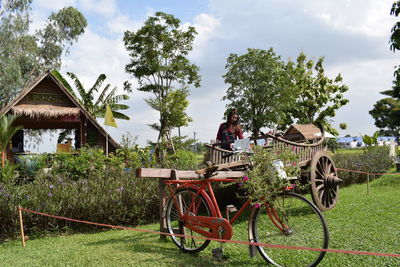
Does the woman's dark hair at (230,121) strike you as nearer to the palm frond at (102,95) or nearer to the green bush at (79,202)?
the green bush at (79,202)

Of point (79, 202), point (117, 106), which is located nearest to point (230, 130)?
point (79, 202)

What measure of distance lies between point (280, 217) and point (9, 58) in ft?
90.7

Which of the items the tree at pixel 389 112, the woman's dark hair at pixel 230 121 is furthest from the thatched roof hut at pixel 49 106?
the tree at pixel 389 112

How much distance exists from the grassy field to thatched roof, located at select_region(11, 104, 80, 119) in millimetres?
11663

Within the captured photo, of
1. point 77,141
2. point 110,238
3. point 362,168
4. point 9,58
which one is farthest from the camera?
point 9,58

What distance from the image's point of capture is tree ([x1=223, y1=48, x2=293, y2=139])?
1326 inches

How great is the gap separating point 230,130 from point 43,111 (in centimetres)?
1239

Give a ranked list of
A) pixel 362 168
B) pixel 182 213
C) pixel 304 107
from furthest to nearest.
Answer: pixel 304 107 → pixel 362 168 → pixel 182 213

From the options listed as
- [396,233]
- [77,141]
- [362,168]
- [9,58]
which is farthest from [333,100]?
[396,233]

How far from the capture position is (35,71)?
103ft

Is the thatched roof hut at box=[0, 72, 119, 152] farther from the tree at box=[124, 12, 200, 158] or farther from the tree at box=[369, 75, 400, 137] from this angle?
the tree at box=[369, 75, 400, 137]

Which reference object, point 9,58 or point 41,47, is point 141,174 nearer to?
point 9,58

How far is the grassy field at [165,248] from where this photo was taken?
4.91 meters

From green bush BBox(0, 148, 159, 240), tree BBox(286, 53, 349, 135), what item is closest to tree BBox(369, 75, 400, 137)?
tree BBox(286, 53, 349, 135)
